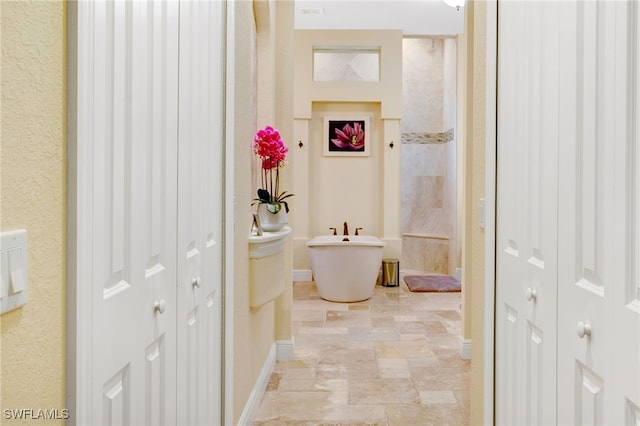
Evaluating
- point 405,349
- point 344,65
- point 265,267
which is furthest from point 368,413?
point 344,65

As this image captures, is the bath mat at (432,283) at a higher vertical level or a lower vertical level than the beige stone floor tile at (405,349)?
higher

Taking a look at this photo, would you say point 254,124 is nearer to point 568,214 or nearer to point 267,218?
point 267,218

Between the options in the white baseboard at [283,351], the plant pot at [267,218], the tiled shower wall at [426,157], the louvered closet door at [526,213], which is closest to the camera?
the louvered closet door at [526,213]

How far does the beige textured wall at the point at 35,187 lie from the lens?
67 centimetres

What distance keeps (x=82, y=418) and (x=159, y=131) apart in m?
0.71

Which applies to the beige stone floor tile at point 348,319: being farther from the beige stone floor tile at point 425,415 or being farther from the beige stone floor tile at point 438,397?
the beige stone floor tile at point 425,415

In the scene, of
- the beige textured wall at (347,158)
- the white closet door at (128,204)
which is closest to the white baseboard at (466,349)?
the white closet door at (128,204)

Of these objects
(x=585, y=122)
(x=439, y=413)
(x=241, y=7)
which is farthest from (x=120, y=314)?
(x=439, y=413)

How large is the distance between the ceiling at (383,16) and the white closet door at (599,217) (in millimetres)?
4083

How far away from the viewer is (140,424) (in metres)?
1.16

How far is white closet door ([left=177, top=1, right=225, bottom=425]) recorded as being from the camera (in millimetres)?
1462

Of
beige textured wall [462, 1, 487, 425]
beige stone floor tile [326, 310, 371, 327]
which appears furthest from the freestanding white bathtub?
beige textured wall [462, 1, 487, 425]

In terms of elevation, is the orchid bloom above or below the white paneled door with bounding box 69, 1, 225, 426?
above

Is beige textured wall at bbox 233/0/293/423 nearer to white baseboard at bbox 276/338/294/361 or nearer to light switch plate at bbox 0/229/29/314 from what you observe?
white baseboard at bbox 276/338/294/361
